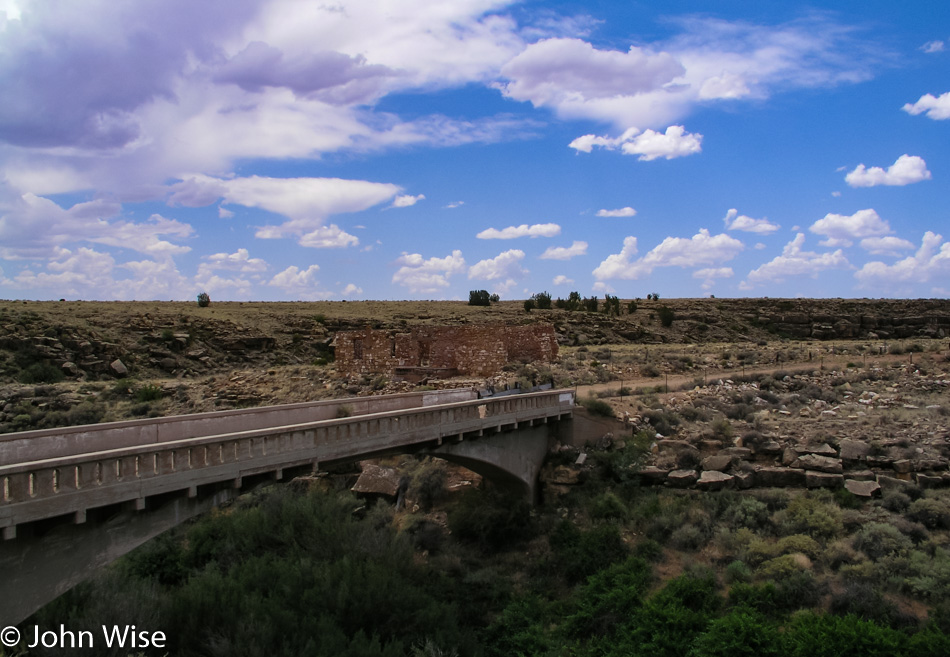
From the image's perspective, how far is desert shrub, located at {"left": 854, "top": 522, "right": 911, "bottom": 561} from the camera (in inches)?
607

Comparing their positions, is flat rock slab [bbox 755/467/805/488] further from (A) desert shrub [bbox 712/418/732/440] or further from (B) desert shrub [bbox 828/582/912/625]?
(B) desert shrub [bbox 828/582/912/625]

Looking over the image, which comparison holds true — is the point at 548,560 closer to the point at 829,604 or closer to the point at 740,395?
the point at 829,604

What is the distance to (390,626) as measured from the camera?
45.0 feet

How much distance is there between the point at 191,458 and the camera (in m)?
11.6

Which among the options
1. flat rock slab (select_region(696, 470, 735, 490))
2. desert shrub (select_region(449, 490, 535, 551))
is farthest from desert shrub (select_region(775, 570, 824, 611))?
desert shrub (select_region(449, 490, 535, 551))

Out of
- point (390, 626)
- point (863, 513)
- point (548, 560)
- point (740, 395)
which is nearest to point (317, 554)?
point (390, 626)

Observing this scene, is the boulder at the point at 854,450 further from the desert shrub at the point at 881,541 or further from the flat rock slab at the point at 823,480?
the desert shrub at the point at 881,541

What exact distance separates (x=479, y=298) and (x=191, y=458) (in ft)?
237

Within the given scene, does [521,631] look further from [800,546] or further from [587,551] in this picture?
[800,546]

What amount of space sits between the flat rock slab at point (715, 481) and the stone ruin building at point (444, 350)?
454 inches

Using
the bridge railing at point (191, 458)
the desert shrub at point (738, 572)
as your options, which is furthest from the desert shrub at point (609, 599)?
the bridge railing at point (191, 458)

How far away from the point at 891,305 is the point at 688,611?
8049cm

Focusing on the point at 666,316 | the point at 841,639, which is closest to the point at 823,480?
the point at 841,639

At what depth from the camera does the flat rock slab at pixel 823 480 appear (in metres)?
19.1
